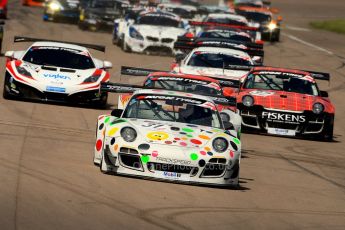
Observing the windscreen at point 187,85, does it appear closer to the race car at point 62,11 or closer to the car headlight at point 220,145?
the car headlight at point 220,145

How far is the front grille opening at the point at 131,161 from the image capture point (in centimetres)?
1323

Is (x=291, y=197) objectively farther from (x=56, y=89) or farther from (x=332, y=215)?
(x=56, y=89)

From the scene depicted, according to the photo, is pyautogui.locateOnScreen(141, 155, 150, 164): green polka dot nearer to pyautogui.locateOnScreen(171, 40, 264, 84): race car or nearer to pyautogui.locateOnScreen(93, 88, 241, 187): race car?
pyautogui.locateOnScreen(93, 88, 241, 187): race car

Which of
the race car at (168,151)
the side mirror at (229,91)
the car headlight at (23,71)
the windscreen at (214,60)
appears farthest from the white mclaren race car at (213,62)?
the race car at (168,151)

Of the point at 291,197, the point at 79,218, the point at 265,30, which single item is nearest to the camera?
the point at 79,218

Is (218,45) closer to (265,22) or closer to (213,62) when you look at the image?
(213,62)

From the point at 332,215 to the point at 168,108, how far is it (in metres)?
3.20

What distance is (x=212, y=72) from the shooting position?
78.1ft

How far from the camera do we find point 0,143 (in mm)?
15258

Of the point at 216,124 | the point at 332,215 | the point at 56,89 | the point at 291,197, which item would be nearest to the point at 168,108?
the point at 216,124

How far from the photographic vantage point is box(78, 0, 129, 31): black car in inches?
1641

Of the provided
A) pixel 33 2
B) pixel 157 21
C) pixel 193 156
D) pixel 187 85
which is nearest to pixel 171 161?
pixel 193 156

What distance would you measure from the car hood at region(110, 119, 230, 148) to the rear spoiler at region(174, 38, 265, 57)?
12754mm

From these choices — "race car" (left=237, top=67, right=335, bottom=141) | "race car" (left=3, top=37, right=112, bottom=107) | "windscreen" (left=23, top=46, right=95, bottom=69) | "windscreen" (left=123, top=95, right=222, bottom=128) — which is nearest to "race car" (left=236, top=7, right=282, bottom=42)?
"windscreen" (left=23, top=46, right=95, bottom=69)
